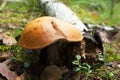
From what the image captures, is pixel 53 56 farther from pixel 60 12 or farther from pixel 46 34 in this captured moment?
pixel 60 12

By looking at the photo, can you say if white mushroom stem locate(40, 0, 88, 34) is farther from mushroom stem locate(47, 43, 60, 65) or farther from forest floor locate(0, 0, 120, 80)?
→ mushroom stem locate(47, 43, 60, 65)

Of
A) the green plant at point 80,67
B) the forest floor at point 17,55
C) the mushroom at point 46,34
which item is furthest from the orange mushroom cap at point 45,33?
the forest floor at point 17,55

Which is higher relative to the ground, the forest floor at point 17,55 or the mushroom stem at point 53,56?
the mushroom stem at point 53,56

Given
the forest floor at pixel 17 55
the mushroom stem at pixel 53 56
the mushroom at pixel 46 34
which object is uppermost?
the mushroom at pixel 46 34

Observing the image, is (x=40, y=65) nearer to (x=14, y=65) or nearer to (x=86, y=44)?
(x=14, y=65)

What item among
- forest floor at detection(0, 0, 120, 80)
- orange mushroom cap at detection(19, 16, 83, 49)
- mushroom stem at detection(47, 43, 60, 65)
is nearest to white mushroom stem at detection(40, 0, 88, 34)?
forest floor at detection(0, 0, 120, 80)

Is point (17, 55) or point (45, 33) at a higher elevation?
point (45, 33)

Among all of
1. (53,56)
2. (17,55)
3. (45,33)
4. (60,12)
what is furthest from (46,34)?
(60,12)

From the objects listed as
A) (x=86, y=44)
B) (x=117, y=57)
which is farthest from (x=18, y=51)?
(x=117, y=57)

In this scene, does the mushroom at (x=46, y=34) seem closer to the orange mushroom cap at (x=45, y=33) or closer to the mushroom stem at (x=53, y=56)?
the orange mushroom cap at (x=45, y=33)
